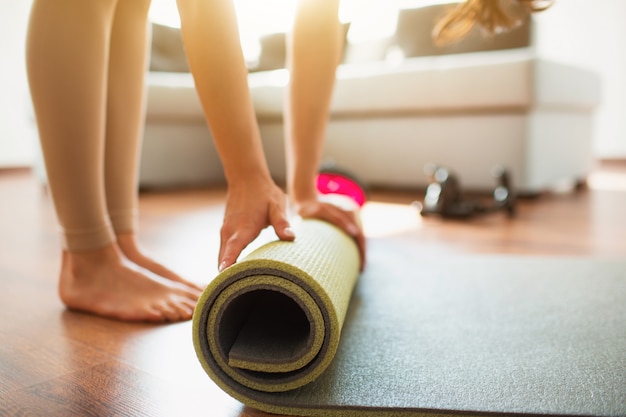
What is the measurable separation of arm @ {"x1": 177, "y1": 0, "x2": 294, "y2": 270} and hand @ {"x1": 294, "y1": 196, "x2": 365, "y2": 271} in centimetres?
22

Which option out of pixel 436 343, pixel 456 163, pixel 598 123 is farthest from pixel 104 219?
pixel 598 123

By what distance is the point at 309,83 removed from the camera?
106 cm

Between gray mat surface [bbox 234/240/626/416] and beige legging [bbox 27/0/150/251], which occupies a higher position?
beige legging [bbox 27/0/150/251]

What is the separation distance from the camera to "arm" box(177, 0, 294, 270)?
74 centimetres

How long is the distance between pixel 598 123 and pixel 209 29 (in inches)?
175

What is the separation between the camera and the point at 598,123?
4.46 metres

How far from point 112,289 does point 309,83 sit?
20.3 inches

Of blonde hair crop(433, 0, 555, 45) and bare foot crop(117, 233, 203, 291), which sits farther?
blonde hair crop(433, 0, 555, 45)

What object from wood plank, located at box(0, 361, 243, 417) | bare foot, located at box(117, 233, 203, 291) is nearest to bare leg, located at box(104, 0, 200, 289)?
bare foot, located at box(117, 233, 203, 291)

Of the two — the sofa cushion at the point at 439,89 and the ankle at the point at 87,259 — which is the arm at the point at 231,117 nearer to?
the ankle at the point at 87,259

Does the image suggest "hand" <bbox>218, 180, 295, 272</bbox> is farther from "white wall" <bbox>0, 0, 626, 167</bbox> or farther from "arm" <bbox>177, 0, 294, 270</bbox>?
"white wall" <bbox>0, 0, 626, 167</bbox>

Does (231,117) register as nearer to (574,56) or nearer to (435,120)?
(435,120)

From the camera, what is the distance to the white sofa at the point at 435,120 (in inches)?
95.7

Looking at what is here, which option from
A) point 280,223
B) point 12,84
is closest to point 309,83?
point 280,223
